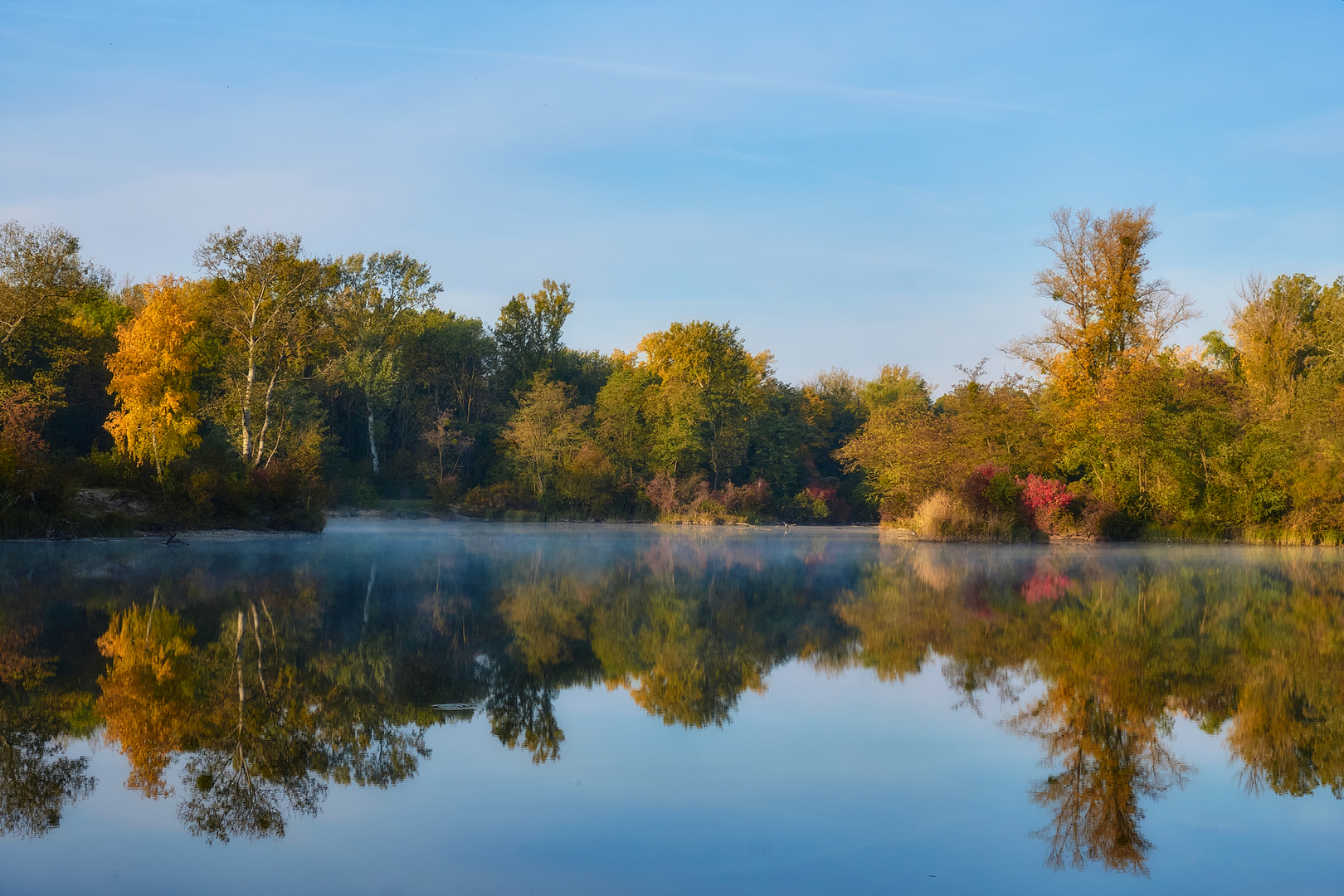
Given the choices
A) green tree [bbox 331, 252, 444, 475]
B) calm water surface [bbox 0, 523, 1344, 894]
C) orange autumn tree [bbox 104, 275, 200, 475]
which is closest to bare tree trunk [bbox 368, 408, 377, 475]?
green tree [bbox 331, 252, 444, 475]

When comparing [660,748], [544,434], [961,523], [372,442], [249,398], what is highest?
[249,398]

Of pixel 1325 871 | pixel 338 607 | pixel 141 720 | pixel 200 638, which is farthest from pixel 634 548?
pixel 1325 871

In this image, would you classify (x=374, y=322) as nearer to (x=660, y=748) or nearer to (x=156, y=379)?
(x=156, y=379)

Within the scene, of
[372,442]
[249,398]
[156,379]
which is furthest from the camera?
[372,442]

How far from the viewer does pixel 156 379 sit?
27.6 meters

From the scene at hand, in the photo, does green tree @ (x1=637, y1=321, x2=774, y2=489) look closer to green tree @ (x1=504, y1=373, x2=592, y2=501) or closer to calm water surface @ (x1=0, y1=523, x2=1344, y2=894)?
green tree @ (x1=504, y1=373, x2=592, y2=501)

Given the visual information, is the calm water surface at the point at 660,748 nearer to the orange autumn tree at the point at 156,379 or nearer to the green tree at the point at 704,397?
the orange autumn tree at the point at 156,379

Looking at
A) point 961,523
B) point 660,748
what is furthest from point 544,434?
point 660,748

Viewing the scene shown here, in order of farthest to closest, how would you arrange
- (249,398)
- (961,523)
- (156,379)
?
(249,398), (961,523), (156,379)

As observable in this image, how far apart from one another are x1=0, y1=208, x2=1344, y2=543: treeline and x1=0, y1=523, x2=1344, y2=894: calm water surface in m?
17.1

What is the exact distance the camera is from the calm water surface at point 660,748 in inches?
129

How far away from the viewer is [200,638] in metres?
7.71

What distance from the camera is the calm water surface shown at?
3.29 metres

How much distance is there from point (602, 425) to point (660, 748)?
149 ft
